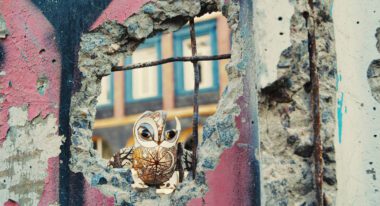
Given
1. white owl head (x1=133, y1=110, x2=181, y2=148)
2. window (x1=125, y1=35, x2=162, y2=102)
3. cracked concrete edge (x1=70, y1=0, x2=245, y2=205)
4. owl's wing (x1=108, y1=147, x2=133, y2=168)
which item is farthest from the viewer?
window (x1=125, y1=35, x2=162, y2=102)

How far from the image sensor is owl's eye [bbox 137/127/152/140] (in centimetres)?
394

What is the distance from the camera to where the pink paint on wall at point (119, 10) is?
9.54 feet

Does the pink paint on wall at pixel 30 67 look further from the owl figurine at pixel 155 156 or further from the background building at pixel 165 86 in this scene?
the background building at pixel 165 86

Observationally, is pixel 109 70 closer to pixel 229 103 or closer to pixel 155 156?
pixel 229 103

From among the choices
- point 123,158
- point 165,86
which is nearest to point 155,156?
point 123,158

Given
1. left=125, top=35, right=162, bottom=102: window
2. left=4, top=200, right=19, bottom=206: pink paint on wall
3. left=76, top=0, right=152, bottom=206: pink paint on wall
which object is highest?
left=125, top=35, right=162, bottom=102: window

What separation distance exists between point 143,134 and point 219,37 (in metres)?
6.16

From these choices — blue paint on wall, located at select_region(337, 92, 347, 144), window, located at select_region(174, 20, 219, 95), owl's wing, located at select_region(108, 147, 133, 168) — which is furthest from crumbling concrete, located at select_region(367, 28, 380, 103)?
window, located at select_region(174, 20, 219, 95)

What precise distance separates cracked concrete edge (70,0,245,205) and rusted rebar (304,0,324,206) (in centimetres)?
31

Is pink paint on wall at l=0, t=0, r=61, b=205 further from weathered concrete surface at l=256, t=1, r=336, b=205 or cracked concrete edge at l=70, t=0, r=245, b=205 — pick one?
weathered concrete surface at l=256, t=1, r=336, b=205

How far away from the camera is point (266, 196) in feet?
7.81

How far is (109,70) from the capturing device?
9.70ft

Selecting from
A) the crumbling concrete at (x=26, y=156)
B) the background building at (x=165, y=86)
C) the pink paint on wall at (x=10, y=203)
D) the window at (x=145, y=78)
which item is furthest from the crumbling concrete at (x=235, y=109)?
the window at (x=145, y=78)

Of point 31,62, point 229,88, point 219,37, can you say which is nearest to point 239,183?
point 229,88
